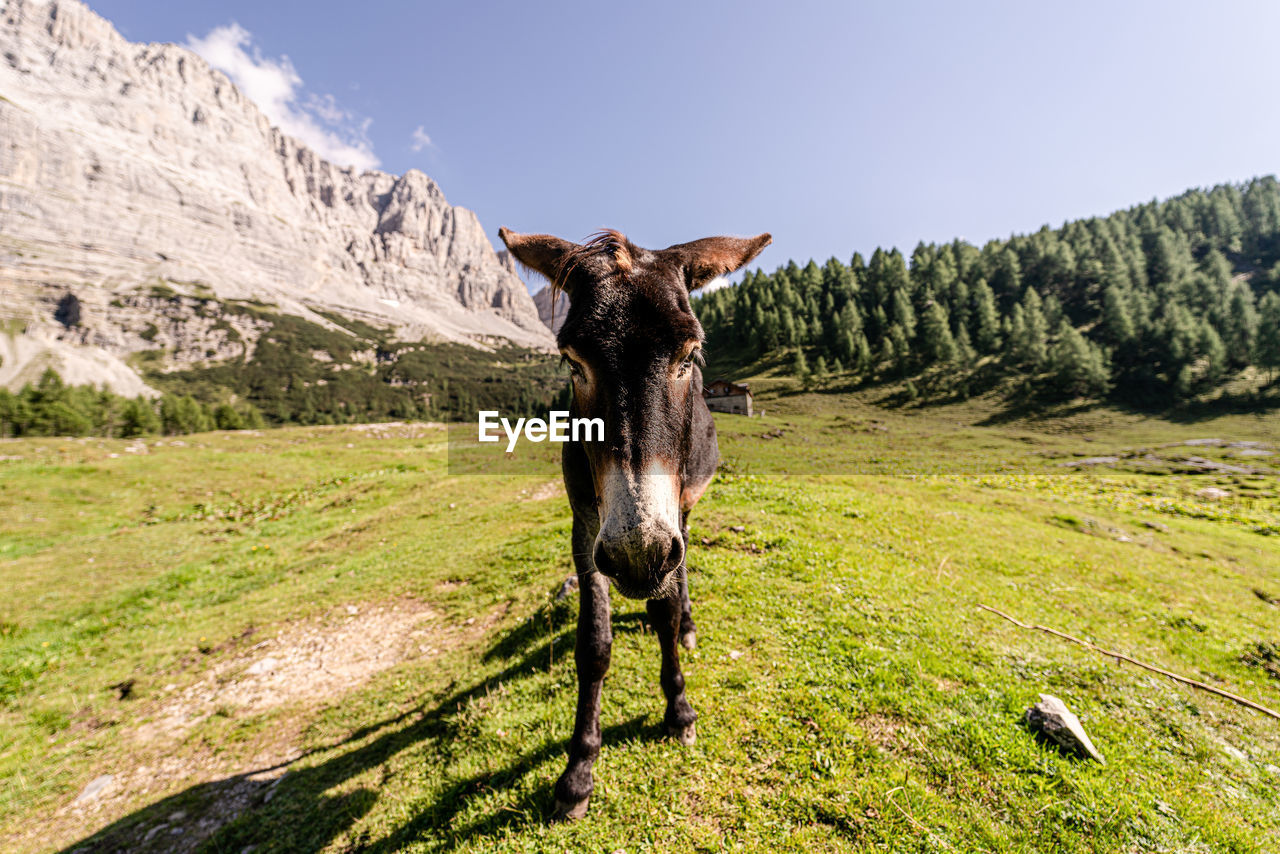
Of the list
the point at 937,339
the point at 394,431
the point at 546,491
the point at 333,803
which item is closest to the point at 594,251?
the point at 333,803

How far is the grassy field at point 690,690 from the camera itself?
3.60 metres

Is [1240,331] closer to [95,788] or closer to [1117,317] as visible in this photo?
[1117,317]

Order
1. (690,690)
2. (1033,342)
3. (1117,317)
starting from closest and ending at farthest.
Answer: (690,690)
(1033,342)
(1117,317)

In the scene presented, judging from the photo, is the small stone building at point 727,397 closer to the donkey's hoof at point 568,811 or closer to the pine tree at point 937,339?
the donkey's hoof at point 568,811

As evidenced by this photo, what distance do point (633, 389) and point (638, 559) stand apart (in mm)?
1043

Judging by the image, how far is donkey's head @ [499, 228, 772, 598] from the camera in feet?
8.32

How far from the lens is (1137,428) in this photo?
181 feet

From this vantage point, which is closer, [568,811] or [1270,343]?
[568,811]

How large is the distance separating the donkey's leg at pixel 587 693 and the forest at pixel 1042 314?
1617 inches

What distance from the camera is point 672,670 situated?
424 centimetres

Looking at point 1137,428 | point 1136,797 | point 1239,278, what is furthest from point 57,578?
point 1239,278

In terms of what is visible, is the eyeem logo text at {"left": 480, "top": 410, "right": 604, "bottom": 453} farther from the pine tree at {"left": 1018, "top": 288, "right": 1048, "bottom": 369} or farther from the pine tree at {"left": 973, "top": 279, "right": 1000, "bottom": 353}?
the pine tree at {"left": 973, "top": 279, "right": 1000, "bottom": 353}

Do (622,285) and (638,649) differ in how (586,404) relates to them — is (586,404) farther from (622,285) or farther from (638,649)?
(638,649)

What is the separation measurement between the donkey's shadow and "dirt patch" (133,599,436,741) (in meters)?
1.49
